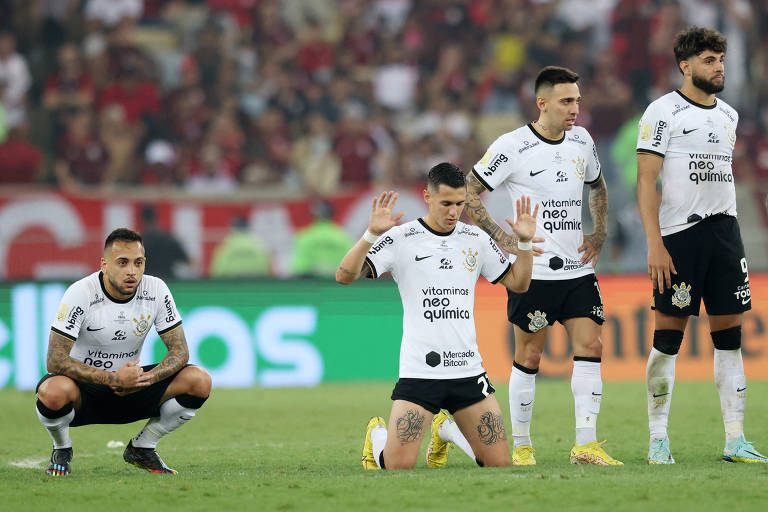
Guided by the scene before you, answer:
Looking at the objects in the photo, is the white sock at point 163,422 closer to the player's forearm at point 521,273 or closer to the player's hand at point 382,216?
the player's hand at point 382,216

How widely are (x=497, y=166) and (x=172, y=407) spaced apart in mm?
2736

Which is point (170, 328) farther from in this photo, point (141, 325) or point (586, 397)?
point (586, 397)

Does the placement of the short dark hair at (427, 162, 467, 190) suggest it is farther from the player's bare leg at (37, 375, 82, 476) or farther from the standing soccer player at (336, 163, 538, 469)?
the player's bare leg at (37, 375, 82, 476)

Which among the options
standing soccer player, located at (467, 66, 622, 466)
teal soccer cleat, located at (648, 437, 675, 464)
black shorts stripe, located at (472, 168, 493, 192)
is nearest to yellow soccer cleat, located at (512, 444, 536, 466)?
standing soccer player, located at (467, 66, 622, 466)

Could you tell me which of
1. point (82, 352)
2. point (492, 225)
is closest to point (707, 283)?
point (492, 225)

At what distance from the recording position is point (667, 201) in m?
7.89

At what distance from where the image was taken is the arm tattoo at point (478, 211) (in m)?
8.25

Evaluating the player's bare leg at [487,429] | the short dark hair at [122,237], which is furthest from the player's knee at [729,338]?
the short dark hair at [122,237]

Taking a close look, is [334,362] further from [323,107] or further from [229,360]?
[323,107]

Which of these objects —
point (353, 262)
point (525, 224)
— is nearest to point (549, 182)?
point (525, 224)

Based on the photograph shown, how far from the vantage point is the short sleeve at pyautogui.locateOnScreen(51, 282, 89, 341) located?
7.94m

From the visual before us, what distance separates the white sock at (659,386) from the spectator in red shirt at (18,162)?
12038 millimetres

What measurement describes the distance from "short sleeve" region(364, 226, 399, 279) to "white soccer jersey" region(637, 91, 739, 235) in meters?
1.73

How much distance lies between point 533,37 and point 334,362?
8.66m
